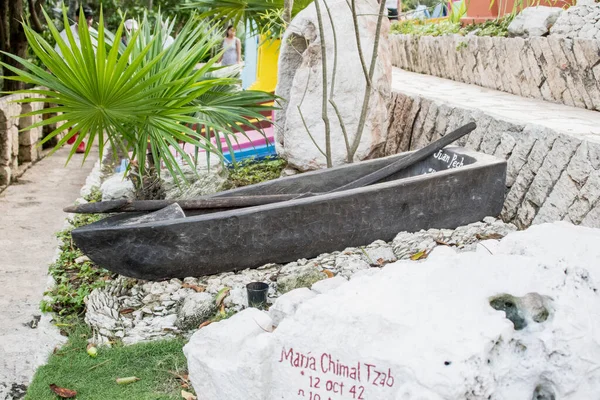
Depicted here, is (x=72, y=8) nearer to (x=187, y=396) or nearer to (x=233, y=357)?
(x=187, y=396)

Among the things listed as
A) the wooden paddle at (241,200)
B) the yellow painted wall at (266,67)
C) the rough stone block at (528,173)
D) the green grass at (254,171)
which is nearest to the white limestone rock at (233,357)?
the wooden paddle at (241,200)

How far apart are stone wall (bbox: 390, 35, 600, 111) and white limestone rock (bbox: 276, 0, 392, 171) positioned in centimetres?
139

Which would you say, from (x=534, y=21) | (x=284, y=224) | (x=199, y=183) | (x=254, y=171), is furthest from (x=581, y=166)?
(x=254, y=171)

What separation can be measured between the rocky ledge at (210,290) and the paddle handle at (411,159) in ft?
1.94

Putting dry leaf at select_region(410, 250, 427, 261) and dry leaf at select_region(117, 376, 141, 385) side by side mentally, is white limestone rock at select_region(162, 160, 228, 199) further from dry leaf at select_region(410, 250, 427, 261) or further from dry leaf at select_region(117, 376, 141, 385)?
dry leaf at select_region(117, 376, 141, 385)

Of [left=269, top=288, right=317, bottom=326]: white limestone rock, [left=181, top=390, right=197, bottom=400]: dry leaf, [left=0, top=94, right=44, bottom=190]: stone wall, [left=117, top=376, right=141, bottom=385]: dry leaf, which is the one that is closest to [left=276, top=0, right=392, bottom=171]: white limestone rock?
[left=0, top=94, right=44, bottom=190]: stone wall

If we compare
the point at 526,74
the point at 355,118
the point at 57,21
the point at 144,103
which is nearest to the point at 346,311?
the point at 144,103

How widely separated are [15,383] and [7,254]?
7.34 feet

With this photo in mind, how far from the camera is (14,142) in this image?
332 inches

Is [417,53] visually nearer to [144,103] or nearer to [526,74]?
[526,74]

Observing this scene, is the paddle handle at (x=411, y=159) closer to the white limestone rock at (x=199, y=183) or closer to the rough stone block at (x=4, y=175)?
the white limestone rock at (x=199, y=183)

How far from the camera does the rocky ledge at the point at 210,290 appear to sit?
4125 mm

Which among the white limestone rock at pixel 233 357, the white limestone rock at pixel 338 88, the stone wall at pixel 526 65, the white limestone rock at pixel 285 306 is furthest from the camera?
the white limestone rock at pixel 338 88

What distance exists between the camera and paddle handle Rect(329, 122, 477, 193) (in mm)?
5156
